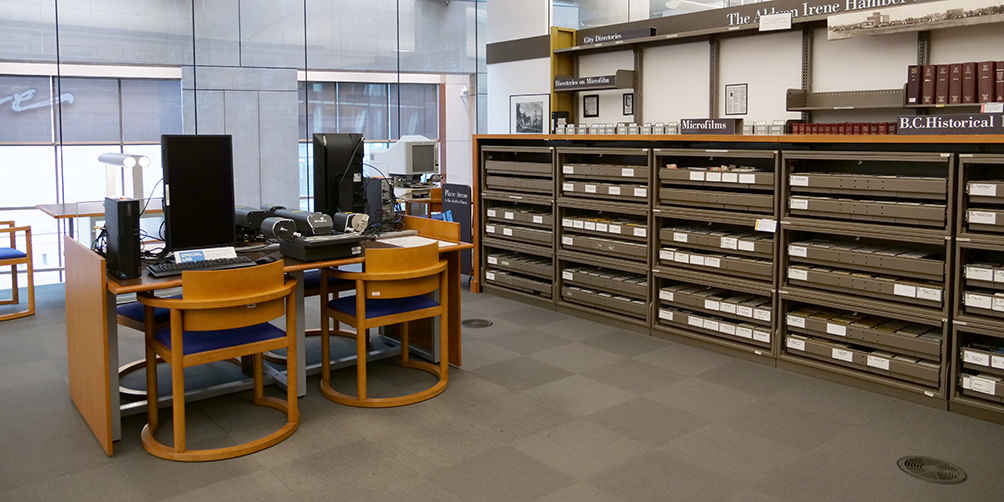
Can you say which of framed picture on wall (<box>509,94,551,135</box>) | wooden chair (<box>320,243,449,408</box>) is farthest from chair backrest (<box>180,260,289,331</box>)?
framed picture on wall (<box>509,94,551,135</box>)

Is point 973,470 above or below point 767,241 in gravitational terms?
below

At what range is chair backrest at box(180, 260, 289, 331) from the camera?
3.31 meters

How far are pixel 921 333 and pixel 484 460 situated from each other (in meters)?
2.61

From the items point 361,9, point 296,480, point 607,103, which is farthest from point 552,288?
point 361,9

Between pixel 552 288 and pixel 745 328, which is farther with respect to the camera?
pixel 552 288

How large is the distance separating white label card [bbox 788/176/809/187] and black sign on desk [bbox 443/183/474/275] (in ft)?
11.2

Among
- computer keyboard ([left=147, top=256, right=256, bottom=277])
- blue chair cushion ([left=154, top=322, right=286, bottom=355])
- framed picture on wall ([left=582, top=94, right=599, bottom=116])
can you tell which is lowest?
blue chair cushion ([left=154, top=322, right=286, bottom=355])

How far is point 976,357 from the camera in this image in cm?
393

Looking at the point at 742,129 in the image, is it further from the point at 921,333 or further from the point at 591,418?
the point at 591,418

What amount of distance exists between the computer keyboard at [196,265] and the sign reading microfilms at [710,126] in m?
3.26

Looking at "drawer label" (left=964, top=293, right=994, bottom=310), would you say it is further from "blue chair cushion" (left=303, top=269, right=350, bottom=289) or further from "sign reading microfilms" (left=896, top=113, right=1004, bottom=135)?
"blue chair cushion" (left=303, top=269, right=350, bottom=289)

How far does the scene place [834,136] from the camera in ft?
14.5

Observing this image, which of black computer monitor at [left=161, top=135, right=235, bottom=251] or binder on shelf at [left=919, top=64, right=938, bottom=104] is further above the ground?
binder on shelf at [left=919, top=64, right=938, bottom=104]

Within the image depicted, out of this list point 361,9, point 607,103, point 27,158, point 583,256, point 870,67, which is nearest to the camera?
point 870,67
